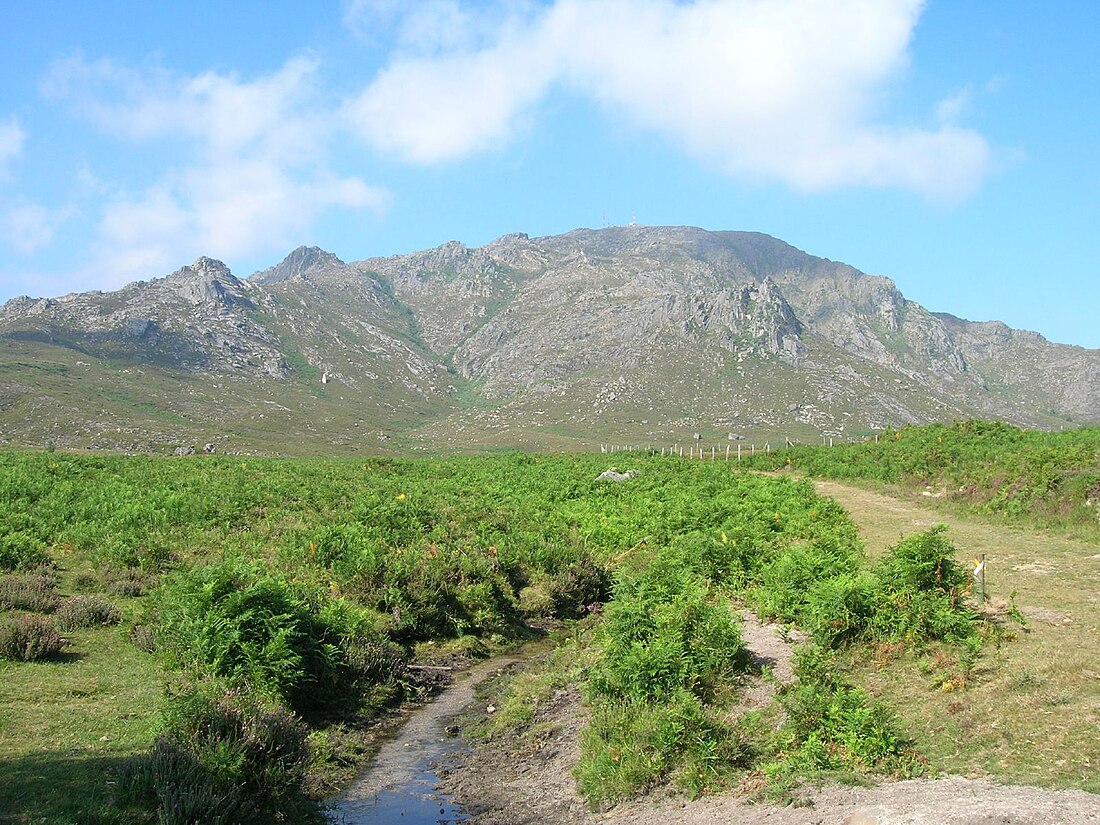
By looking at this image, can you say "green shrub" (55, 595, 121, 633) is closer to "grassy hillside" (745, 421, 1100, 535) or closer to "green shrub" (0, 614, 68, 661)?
"green shrub" (0, 614, 68, 661)

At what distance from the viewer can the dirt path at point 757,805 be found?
6750mm

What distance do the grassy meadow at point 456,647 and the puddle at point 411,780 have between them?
0.51m

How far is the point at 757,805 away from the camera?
320 inches

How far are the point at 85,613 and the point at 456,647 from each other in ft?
24.5

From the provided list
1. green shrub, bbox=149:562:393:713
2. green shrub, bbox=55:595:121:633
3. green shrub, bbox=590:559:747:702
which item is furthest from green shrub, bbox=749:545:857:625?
green shrub, bbox=55:595:121:633

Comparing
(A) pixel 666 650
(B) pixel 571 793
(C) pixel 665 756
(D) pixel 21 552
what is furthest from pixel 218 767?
(D) pixel 21 552

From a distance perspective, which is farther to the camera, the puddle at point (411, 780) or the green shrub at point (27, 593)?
the green shrub at point (27, 593)

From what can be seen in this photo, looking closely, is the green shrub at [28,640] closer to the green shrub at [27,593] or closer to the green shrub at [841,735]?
the green shrub at [27,593]

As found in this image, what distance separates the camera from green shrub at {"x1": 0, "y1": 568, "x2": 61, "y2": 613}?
45.4 feet

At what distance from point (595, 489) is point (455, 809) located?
85.2 ft

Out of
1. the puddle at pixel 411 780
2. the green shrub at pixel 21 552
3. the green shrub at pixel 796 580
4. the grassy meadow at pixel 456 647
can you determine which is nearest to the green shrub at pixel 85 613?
the grassy meadow at pixel 456 647

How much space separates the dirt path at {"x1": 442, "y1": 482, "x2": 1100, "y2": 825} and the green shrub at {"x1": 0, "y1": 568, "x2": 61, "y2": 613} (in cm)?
884

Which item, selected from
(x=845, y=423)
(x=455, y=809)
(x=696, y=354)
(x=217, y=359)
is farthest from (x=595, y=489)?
(x=217, y=359)

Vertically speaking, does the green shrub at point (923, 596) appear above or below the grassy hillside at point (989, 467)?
below
